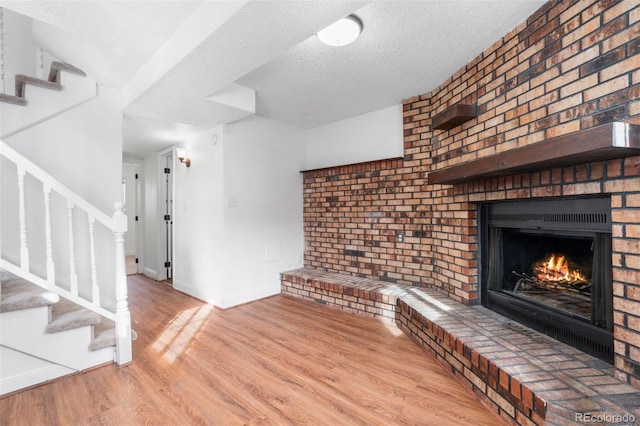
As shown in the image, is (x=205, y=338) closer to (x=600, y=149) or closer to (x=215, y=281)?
(x=215, y=281)

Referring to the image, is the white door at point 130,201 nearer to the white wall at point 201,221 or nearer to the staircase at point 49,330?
the white wall at point 201,221

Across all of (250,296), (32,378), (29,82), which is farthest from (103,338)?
(29,82)

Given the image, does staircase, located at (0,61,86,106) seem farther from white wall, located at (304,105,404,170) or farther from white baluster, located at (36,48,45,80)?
white wall, located at (304,105,404,170)

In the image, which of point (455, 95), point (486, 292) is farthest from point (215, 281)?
point (455, 95)

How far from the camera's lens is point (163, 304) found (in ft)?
12.0

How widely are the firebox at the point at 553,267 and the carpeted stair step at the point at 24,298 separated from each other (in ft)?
10.6

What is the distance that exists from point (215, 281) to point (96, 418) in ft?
6.49

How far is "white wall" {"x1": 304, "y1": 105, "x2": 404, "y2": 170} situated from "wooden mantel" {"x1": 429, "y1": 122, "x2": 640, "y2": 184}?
160 centimetres

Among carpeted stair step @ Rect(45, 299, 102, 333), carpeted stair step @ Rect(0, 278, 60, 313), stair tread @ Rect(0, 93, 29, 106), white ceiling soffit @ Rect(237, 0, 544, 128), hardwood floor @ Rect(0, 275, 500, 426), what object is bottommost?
hardwood floor @ Rect(0, 275, 500, 426)

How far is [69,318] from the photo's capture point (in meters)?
2.07

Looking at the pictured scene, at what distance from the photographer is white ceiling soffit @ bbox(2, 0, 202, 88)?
1.68 meters

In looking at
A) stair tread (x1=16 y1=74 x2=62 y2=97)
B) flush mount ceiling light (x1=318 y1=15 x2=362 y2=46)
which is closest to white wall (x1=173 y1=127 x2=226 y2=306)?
stair tread (x1=16 y1=74 x2=62 y2=97)

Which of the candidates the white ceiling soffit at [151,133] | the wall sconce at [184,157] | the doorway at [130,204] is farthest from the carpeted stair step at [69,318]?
the doorway at [130,204]

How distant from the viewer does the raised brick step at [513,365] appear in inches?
50.4
